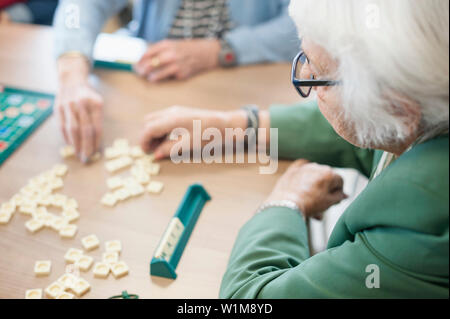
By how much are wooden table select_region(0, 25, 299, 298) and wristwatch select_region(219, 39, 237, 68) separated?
0.11 feet

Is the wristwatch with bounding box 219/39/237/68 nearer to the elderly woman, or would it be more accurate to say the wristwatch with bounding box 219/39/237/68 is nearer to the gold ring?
the gold ring

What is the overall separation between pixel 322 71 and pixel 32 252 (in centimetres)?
68

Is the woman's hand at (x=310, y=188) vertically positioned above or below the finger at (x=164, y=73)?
below

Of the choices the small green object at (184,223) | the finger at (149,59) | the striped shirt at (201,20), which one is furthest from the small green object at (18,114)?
the striped shirt at (201,20)

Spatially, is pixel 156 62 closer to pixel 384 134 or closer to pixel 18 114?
pixel 18 114

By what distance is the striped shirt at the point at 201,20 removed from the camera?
5.44 ft

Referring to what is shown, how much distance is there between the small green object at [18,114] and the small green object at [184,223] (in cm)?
51

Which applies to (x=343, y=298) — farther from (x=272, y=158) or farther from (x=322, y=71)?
(x=272, y=158)

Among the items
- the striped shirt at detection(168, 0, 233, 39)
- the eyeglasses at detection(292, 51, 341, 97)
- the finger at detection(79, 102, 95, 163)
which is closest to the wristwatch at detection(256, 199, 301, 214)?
the eyeglasses at detection(292, 51, 341, 97)

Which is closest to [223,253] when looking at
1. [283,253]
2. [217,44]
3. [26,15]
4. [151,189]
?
[283,253]

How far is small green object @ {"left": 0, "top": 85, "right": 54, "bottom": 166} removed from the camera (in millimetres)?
1160

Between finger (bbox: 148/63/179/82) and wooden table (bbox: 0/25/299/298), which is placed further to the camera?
finger (bbox: 148/63/179/82)

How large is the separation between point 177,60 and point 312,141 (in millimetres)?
580

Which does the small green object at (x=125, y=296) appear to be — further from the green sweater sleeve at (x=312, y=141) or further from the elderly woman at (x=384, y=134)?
the green sweater sleeve at (x=312, y=141)
